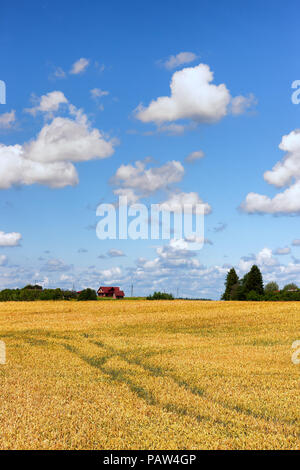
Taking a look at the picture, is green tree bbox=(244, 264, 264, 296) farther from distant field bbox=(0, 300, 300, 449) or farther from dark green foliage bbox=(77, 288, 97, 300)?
distant field bbox=(0, 300, 300, 449)

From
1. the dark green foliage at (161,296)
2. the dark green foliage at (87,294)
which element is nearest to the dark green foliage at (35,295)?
the dark green foliage at (87,294)

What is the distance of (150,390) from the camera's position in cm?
1443

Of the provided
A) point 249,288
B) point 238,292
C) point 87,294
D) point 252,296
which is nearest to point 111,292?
point 238,292

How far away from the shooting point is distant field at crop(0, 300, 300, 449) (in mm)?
9797

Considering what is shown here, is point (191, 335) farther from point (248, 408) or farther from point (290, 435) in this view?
point (290, 435)

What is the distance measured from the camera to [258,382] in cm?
1584

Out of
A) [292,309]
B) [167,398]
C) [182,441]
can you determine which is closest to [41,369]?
[167,398]

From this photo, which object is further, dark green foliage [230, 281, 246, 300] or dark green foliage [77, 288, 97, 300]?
dark green foliage [230, 281, 246, 300]

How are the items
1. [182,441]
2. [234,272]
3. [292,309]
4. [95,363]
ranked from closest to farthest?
[182,441] → [95,363] → [292,309] → [234,272]

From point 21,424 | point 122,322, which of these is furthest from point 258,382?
point 122,322

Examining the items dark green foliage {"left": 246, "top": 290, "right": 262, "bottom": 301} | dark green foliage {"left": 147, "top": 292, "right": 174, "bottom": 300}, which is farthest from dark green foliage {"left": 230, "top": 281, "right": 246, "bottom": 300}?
dark green foliage {"left": 147, "top": 292, "right": 174, "bottom": 300}

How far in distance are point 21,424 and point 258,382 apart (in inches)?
352

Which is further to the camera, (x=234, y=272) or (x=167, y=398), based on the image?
(x=234, y=272)

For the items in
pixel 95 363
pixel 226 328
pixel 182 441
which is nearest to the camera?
pixel 182 441
